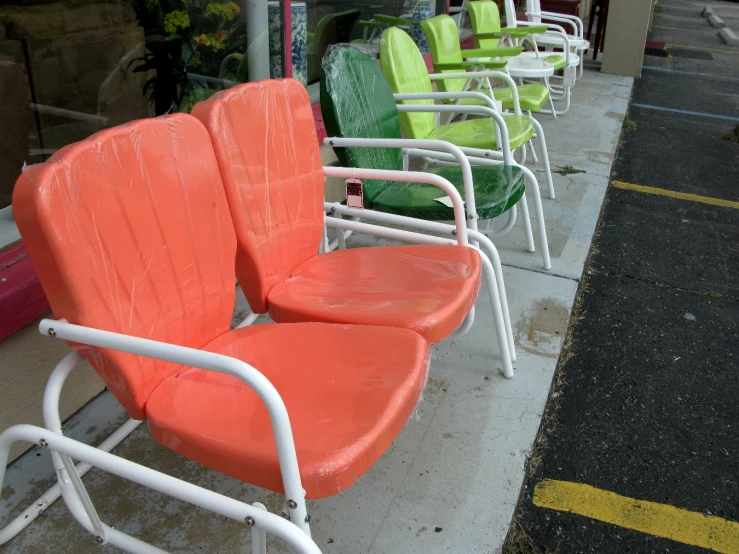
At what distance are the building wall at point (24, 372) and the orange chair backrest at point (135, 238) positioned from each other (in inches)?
20.9

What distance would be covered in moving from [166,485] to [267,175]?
902 mm

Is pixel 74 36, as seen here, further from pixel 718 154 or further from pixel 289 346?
pixel 718 154

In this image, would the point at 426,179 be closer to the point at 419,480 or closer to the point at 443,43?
the point at 419,480

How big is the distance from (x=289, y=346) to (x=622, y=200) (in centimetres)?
310

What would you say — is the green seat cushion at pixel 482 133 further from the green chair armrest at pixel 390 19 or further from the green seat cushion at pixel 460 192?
the green chair armrest at pixel 390 19


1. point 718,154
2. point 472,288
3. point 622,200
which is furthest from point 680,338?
point 718,154

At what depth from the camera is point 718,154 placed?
5.07m

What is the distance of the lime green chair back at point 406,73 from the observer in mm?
2840

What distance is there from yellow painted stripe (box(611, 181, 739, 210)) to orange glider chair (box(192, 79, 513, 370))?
8.65ft

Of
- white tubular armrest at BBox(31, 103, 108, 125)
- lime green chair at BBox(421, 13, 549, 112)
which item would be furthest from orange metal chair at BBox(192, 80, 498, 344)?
lime green chair at BBox(421, 13, 549, 112)

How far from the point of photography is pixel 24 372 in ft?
5.66

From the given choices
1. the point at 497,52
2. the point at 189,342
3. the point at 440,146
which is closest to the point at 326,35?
the point at 497,52

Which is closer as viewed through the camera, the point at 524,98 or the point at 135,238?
the point at 135,238

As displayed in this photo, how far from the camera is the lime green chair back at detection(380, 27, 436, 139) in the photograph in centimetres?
284
